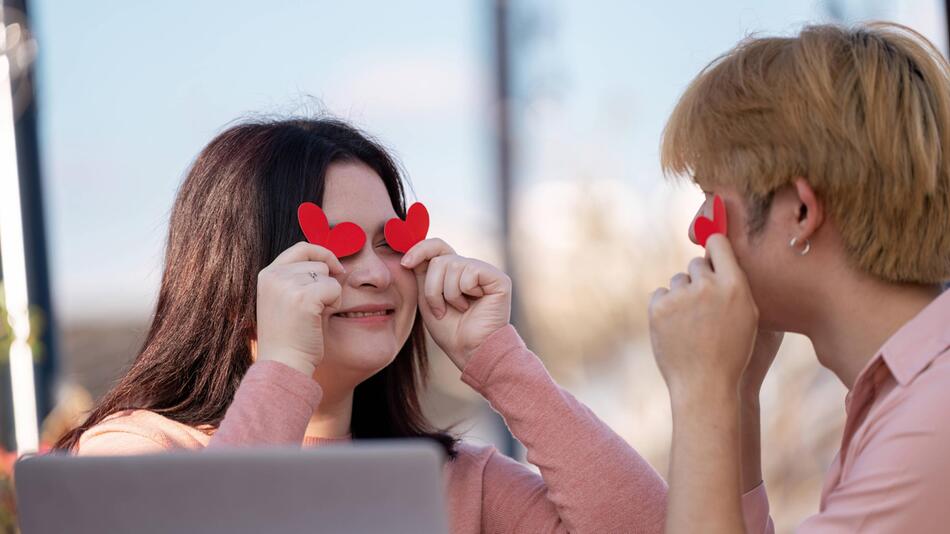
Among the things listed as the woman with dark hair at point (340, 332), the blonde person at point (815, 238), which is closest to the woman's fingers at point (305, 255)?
the woman with dark hair at point (340, 332)

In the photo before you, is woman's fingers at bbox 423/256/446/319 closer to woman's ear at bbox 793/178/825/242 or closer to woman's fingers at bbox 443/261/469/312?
woman's fingers at bbox 443/261/469/312

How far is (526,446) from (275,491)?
703 millimetres

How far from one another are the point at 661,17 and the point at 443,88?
732 mm

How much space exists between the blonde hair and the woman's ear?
1cm

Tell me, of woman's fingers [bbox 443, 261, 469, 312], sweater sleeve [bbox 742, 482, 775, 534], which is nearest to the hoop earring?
sweater sleeve [bbox 742, 482, 775, 534]

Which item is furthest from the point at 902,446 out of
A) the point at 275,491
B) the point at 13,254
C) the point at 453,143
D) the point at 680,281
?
the point at 13,254

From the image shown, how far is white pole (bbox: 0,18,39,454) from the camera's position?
327 centimetres

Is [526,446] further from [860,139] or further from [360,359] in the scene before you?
[860,139]

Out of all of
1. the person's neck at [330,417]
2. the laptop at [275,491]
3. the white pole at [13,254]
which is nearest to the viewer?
the laptop at [275,491]

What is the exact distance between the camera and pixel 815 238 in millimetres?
1295

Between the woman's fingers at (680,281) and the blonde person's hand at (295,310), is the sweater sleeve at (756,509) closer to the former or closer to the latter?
the woman's fingers at (680,281)

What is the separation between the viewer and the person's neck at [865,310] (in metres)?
1.28

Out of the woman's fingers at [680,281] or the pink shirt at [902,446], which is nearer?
the pink shirt at [902,446]

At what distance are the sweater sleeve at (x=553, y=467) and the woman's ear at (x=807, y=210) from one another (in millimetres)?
434
